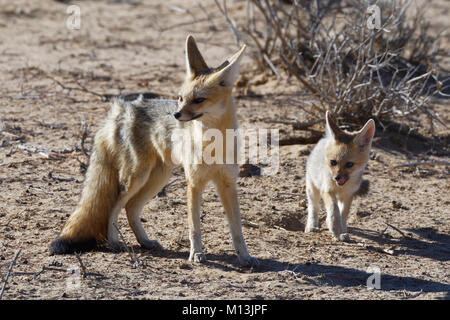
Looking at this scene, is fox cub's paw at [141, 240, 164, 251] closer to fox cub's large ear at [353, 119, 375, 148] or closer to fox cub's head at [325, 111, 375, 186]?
fox cub's head at [325, 111, 375, 186]

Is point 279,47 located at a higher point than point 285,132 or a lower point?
higher

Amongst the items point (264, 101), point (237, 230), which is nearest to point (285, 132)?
point (264, 101)

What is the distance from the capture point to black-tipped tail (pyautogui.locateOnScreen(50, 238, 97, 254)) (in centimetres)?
501

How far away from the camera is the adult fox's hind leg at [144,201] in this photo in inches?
208

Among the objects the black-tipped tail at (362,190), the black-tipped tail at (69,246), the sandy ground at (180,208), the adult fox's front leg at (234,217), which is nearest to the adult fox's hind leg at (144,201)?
the sandy ground at (180,208)

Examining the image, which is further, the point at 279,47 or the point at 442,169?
the point at 279,47

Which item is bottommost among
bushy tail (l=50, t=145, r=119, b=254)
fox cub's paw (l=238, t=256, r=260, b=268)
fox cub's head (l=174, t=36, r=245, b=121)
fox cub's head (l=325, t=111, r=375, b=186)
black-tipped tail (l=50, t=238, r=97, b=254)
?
fox cub's paw (l=238, t=256, r=260, b=268)

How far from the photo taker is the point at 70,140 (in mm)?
7398

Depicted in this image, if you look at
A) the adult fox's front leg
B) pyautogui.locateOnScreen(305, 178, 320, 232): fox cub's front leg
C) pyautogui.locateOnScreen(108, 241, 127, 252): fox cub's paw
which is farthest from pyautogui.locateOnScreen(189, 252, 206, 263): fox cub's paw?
pyautogui.locateOnScreen(305, 178, 320, 232): fox cub's front leg

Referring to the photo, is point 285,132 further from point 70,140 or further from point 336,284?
point 336,284

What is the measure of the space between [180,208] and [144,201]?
3.00 feet

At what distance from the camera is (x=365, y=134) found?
5758mm
